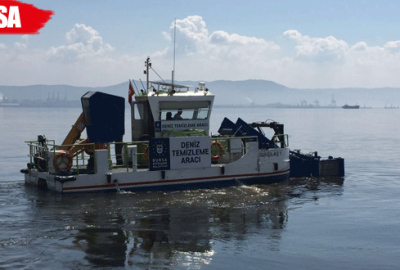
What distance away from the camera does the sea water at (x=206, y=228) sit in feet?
41.2

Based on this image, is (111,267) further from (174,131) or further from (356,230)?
(174,131)

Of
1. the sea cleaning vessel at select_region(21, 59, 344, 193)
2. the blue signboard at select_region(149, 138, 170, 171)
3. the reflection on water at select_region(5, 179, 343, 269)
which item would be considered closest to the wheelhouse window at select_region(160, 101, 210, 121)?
the sea cleaning vessel at select_region(21, 59, 344, 193)

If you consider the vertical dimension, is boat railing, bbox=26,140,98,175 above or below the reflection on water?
above

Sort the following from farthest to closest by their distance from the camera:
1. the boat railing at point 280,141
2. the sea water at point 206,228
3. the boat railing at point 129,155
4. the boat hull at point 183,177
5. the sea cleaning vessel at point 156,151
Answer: the boat railing at point 280,141
the boat railing at point 129,155
the sea cleaning vessel at point 156,151
the boat hull at point 183,177
the sea water at point 206,228

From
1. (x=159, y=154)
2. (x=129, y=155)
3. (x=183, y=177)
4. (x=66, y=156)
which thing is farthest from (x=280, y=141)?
(x=66, y=156)

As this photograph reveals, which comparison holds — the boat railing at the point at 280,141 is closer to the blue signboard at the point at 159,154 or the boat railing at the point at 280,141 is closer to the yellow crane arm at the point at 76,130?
the blue signboard at the point at 159,154

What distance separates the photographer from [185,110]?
74.9ft

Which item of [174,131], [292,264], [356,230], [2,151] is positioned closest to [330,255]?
[292,264]

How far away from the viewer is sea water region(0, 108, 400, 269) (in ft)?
41.2

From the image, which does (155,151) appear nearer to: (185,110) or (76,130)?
(185,110)

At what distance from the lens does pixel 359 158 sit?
38.1m

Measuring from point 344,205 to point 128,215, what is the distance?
864cm

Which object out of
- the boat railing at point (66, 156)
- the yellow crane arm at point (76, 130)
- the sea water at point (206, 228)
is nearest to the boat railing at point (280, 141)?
the sea water at point (206, 228)

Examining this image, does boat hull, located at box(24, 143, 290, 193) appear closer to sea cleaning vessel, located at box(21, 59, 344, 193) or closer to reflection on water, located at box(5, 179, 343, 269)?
sea cleaning vessel, located at box(21, 59, 344, 193)
